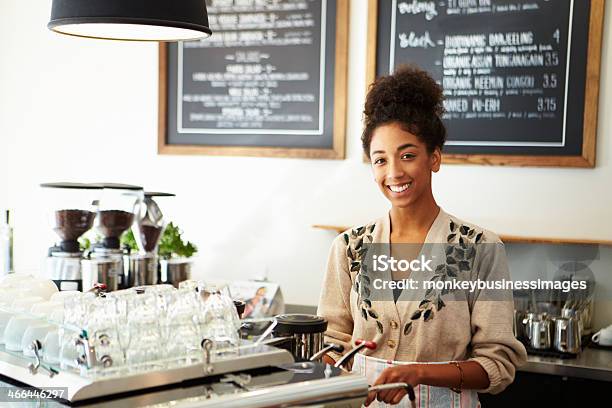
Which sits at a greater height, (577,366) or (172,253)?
(172,253)

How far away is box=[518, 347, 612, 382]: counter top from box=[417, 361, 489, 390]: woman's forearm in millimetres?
909

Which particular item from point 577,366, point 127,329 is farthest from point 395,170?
point 577,366

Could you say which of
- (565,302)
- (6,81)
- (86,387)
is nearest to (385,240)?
(86,387)

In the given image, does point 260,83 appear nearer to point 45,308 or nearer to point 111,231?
point 111,231

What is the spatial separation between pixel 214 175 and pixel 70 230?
0.86 m

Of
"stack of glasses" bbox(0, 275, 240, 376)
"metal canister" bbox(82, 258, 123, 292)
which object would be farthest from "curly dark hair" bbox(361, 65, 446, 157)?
"metal canister" bbox(82, 258, 123, 292)

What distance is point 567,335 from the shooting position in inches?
115

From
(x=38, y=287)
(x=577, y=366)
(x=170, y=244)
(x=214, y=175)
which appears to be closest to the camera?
(x=38, y=287)

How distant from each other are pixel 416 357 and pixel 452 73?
156 cm

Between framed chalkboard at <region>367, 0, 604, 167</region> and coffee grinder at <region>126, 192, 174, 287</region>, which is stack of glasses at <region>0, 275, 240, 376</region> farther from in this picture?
framed chalkboard at <region>367, 0, 604, 167</region>

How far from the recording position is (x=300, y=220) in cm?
365

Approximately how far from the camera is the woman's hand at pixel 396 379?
177 cm

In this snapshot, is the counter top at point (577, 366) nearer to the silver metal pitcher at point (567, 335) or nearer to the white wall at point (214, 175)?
the silver metal pitcher at point (567, 335)

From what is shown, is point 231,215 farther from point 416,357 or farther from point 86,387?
point 86,387
